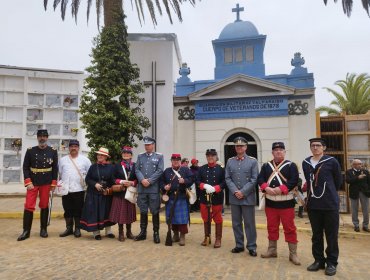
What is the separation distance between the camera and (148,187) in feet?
20.1

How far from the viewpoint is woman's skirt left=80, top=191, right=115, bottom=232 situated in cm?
602

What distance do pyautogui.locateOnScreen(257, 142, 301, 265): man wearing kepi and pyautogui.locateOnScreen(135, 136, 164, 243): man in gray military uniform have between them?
197 cm

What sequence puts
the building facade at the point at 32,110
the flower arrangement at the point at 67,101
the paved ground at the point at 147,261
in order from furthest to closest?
the flower arrangement at the point at 67,101 → the building facade at the point at 32,110 → the paved ground at the point at 147,261

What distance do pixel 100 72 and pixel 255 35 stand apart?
6726 mm

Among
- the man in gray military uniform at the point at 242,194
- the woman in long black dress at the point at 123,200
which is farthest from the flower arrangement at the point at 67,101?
the man in gray military uniform at the point at 242,194

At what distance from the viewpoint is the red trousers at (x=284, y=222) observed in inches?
188

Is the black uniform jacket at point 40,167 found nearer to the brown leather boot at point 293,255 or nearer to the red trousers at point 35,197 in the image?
the red trousers at point 35,197

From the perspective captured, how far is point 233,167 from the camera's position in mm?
5547

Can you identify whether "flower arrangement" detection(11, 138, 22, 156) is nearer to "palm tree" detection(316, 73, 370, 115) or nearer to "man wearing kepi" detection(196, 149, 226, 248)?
"man wearing kepi" detection(196, 149, 226, 248)

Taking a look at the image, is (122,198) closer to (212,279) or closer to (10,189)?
(212,279)

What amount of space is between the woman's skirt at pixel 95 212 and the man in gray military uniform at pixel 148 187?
0.66 m

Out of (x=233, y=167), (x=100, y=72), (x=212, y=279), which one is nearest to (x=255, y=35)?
(x=100, y=72)

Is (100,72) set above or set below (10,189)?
above

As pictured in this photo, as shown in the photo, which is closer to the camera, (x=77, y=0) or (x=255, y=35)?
(x=77, y=0)
